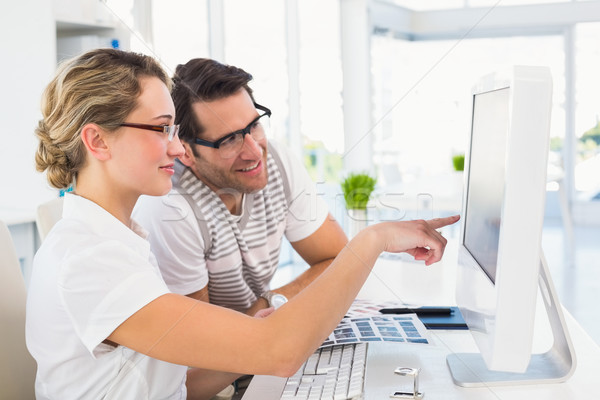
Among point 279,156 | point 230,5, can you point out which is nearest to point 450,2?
point 230,5

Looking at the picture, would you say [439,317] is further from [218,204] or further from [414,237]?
[218,204]

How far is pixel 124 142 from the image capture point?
948 mm

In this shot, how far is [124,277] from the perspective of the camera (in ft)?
2.64

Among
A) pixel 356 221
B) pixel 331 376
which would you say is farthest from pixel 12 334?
pixel 356 221

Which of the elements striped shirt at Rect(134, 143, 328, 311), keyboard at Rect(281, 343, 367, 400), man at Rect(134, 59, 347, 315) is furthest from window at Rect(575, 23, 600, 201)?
keyboard at Rect(281, 343, 367, 400)

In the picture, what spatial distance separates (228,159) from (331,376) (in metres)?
0.70

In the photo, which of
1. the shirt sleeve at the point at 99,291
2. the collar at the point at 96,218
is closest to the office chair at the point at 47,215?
the collar at the point at 96,218

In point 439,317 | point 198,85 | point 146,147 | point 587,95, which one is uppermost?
point 587,95

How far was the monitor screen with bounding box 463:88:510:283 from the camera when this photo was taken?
74 cm

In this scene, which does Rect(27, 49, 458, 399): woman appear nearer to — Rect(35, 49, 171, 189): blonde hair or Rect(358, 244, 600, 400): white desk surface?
Rect(35, 49, 171, 189): blonde hair

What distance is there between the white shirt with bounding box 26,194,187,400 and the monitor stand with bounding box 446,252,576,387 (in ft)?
1.42

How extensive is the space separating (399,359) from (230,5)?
3599 millimetres

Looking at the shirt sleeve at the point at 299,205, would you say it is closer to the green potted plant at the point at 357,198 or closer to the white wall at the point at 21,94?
the green potted plant at the point at 357,198

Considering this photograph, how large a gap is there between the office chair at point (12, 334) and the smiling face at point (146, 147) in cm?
27
